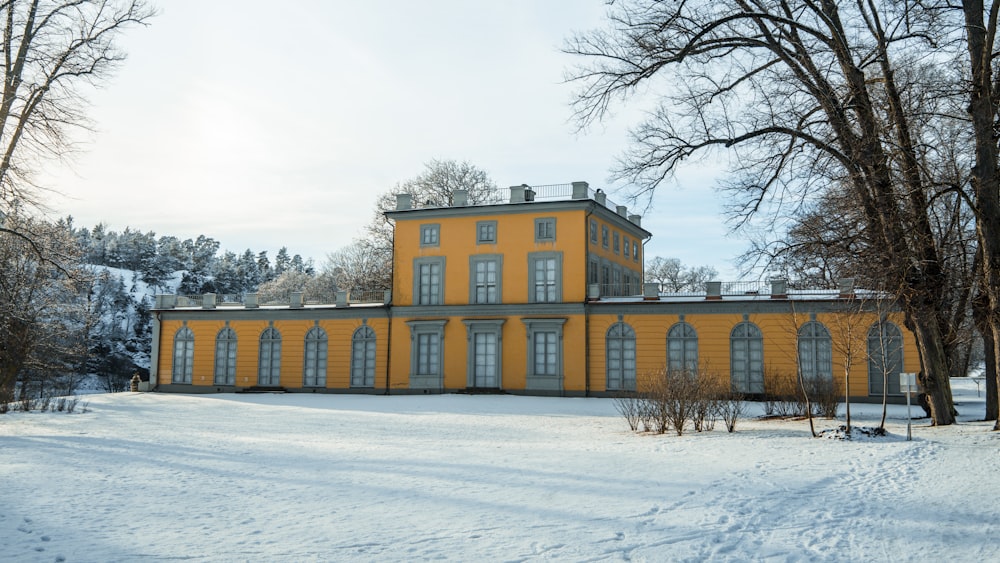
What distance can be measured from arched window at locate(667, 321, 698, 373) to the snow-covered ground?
12.1 meters

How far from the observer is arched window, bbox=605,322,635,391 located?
28.2 meters

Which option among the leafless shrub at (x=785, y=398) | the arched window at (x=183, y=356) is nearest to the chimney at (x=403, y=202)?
the arched window at (x=183, y=356)

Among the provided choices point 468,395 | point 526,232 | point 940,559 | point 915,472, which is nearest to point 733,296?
point 526,232

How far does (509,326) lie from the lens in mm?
29969

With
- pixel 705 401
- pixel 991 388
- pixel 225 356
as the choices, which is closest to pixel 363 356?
pixel 225 356

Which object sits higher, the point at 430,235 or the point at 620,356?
the point at 430,235

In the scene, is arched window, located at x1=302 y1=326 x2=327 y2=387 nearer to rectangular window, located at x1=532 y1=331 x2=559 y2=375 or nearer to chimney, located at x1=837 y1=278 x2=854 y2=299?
rectangular window, located at x1=532 y1=331 x2=559 y2=375

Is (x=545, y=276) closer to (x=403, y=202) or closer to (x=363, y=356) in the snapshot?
(x=403, y=202)

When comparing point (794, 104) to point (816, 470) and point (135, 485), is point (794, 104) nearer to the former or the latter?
point (816, 470)

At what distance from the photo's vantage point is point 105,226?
370 ft

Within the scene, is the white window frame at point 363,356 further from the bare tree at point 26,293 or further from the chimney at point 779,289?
the chimney at point 779,289

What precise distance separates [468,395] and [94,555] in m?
23.4

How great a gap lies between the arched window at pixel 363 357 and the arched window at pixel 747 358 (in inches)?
557

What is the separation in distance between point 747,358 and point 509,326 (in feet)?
29.3
